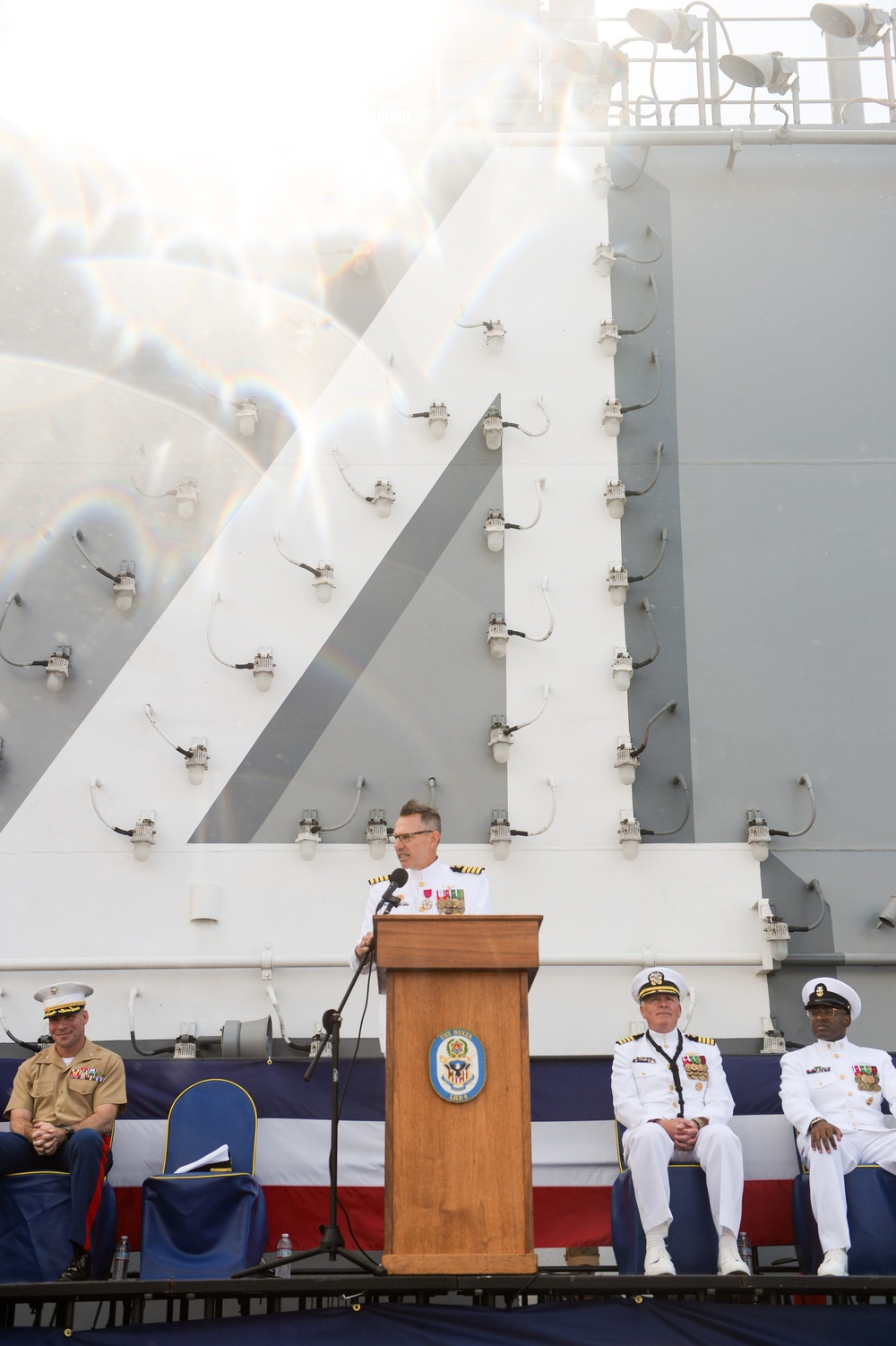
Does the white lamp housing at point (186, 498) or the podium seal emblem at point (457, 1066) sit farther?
the white lamp housing at point (186, 498)

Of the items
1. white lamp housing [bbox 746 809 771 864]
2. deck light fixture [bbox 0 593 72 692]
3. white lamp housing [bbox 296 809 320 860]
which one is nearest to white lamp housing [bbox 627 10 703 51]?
white lamp housing [bbox 746 809 771 864]

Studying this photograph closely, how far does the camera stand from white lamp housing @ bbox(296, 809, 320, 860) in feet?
17.7

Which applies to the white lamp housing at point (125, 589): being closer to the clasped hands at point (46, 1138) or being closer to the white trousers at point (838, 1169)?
the clasped hands at point (46, 1138)

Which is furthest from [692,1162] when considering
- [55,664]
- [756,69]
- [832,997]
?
[756,69]

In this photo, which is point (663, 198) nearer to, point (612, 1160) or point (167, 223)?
point (167, 223)

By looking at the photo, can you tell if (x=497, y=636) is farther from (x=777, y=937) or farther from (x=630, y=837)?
(x=777, y=937)

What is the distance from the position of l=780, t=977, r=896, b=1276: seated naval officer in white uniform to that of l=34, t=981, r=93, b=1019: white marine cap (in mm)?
2318

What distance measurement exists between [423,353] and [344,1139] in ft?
11.2

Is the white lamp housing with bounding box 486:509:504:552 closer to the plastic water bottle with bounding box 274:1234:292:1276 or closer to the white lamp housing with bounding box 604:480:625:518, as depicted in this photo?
the white lamp housing with bounding box 604:480:625:518

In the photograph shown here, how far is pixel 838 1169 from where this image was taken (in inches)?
158

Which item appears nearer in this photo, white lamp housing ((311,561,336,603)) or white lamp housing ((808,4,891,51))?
white lamp housing ((311,561,336,603))

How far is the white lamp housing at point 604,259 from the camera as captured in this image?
640cm

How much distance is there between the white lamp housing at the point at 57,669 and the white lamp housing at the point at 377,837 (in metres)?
1.41

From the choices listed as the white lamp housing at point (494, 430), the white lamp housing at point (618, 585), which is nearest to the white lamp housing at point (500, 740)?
the white lamp housing at point (618, 585)
